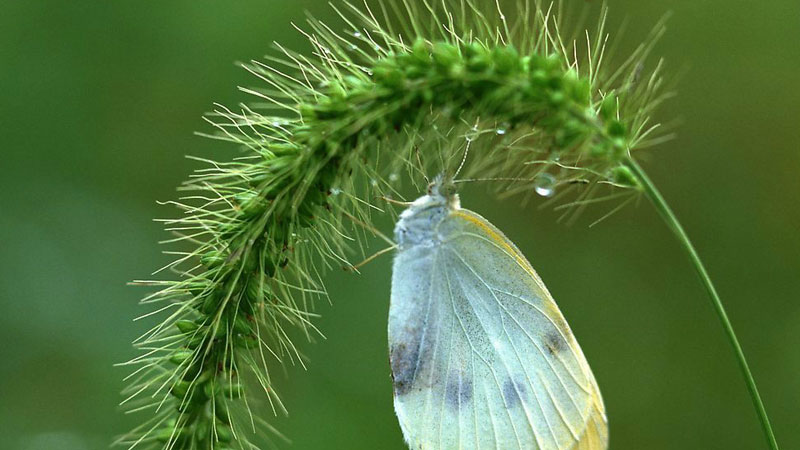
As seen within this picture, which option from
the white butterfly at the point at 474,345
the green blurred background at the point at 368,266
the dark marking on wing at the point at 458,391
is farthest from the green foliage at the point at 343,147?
the green blurred background at the point at 368,266

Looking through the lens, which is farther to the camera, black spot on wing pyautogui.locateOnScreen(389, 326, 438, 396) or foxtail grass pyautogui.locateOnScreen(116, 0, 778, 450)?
black spot on wing pyautogui.locateOnScreen(389, 326, 438, 396)

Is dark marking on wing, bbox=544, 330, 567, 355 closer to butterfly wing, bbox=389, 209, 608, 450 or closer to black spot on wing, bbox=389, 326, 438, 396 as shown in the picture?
butterfly wing, bbox=389, 209, 608, 450

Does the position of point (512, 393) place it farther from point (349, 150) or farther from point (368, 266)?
point (368, 266)

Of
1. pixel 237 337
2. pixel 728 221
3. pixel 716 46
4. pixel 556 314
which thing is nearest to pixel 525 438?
pixel 556 314

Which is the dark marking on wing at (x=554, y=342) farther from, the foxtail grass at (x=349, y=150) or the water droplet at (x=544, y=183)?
the water droplet at (x=544, y=183)

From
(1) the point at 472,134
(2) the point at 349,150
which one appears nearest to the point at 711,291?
(1) the point at 472,134

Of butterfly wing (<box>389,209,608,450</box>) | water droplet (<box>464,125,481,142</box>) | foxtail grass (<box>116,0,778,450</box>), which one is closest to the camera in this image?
foxtail grass (<box>116,0,778,450</box>)

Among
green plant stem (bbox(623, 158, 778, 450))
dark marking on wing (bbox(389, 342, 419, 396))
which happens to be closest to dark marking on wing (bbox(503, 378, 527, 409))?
dark marking on wing (bbox(389, 342, 419, 396))

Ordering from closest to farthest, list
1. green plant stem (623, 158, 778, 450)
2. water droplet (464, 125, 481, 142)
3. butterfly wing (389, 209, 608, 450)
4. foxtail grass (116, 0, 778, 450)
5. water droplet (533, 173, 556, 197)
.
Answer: green plant stem (623, 158, 778, 450) → foxtail grass (116, 0, 778, 450) → water droplet (533, 173, 556, 197) → water droplet (464, 125, 481, 142) → butterfly wing (389, 209, 608, 450)
